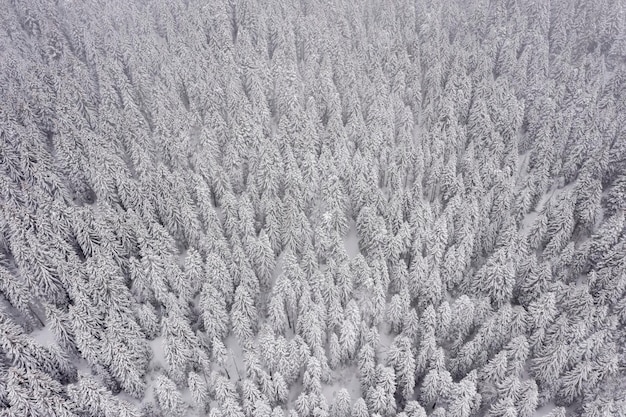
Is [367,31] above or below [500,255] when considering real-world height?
above

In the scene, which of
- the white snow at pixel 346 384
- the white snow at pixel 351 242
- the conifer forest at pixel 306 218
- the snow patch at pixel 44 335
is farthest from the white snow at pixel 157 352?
the white snow at pixel 351 242

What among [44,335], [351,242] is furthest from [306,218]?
[44,335]

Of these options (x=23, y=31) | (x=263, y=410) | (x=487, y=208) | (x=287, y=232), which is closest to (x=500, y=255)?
(x=487, y=208)

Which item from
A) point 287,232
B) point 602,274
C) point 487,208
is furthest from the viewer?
point 487,208

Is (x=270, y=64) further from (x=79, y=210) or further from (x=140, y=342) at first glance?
(x=140, y=342)

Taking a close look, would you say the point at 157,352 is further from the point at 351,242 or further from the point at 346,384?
the point at 351,242

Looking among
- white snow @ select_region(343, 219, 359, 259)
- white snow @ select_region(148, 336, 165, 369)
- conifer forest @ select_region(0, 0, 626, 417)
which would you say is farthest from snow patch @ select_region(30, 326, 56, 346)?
white snow @ select_region(343, 219, 359, 259)

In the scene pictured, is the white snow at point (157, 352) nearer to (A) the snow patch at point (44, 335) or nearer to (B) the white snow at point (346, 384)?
(A) the snow patch at point (44, 335)

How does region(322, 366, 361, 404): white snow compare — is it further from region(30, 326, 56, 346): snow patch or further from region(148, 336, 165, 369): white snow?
region(30, 326, 56, 346): snow patch

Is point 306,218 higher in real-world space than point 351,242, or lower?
higher
